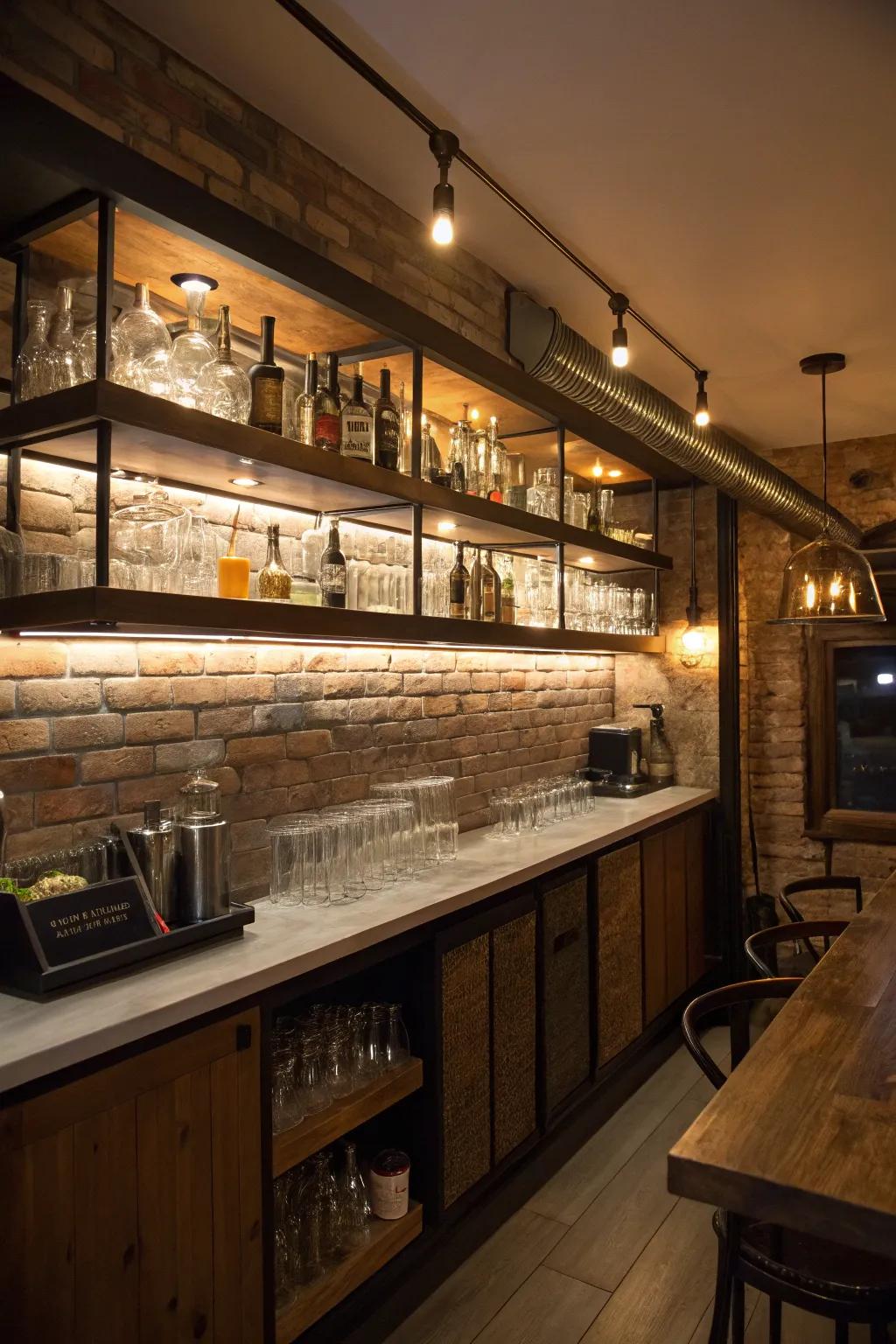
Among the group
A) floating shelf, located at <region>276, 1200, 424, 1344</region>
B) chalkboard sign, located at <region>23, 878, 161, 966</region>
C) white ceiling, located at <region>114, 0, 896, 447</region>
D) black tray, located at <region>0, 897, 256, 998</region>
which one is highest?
white ceiling, located at <region>114, 0, 896, 447</region>

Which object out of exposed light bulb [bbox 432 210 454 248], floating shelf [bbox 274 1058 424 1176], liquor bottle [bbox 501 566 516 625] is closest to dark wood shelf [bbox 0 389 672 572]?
liquor bottle [bbox 501 566 516 625]

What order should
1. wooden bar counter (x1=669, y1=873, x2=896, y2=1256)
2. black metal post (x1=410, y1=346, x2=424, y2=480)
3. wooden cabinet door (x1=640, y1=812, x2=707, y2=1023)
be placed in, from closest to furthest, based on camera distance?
wooden bar counter (x1=669, y1=873, x2=896, y2=1256)
black metal post (x1=410, y1=346, x2=424, y2=480)
wooden cabinet door (x1=640, y1=812, x2=707, y2=1023)

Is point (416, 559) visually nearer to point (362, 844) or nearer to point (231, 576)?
point (231, 576)

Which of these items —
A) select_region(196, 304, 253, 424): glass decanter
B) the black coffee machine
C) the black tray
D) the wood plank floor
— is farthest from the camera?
the black coffee machine

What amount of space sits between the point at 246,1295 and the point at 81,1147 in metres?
0.59

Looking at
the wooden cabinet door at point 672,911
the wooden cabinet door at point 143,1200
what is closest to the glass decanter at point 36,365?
the wooden cabinet door at point 143,1200

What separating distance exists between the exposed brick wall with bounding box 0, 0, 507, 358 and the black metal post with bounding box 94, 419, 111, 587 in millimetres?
599

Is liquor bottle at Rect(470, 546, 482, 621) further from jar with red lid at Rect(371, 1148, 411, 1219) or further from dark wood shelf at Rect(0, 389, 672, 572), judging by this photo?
jar with red lid at Rect(371, 1148, 411, 1219)

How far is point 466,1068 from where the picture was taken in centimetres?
260

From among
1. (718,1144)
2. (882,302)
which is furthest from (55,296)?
(882,302)

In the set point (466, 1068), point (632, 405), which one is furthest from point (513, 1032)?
point (632, 405)

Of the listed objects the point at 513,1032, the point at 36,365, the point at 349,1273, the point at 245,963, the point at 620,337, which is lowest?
the point at 349,1273

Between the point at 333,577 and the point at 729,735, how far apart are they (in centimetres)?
296

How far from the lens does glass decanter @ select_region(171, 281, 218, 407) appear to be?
82.6 inches
